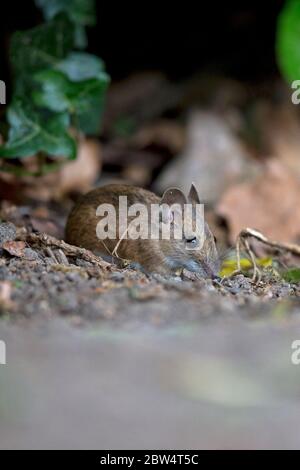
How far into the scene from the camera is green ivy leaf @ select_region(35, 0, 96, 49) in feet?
26.3

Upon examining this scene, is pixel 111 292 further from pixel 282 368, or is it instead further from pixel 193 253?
pixel 193 253

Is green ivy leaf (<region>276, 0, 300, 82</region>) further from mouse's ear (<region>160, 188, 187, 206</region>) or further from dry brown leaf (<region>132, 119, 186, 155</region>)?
mouse's ear (<region>160, 188, 187, 206</region>)

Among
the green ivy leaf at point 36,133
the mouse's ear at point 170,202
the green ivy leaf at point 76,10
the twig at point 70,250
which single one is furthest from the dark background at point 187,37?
the twig at point 70,250

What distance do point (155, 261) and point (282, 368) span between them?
2.68 m

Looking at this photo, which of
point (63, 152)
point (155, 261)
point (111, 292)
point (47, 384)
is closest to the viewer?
point (47, 384)

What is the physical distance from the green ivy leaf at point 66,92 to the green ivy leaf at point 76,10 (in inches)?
32.6

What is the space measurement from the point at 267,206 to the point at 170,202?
209 cm

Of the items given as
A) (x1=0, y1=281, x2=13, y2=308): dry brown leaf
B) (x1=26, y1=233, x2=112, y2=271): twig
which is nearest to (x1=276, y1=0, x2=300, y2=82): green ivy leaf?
(x1=26, y1=233, x2=112, y2=271): twig

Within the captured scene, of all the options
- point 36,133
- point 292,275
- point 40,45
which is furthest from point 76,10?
point 292,275

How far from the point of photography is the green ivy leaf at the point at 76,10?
801 centimetres

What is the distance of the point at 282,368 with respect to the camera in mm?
3770

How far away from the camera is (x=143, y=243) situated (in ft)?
21.1

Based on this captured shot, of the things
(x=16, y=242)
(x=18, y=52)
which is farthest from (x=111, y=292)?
(x=18, y=52)

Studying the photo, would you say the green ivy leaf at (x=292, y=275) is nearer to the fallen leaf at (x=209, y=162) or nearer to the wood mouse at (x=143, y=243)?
the wood mouse at (x=143, y=243)
